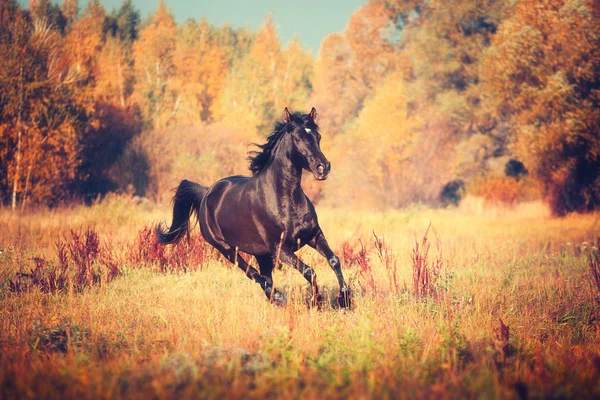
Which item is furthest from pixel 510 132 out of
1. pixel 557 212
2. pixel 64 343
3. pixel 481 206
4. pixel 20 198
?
pixel 64 343

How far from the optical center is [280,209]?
234 inches

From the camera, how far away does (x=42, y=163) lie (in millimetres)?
20656

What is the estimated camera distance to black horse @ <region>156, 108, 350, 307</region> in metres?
5.69

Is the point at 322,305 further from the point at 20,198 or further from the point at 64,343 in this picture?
the point at 20,198

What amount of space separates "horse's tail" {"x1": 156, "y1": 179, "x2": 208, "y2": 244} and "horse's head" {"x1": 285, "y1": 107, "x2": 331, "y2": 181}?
2.78 meters

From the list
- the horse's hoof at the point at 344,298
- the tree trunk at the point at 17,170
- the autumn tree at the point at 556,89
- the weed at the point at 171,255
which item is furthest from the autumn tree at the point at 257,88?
the horse's hoof at the point at 344,298

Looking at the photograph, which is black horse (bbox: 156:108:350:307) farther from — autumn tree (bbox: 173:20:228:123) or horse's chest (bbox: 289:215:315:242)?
autumn tree (bbox: 173:20:228:123)

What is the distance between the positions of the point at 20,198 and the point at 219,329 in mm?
18549

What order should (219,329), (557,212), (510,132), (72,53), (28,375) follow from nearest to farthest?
1. (28,375)
2. (219,329)
3. (557,212)
4. (72,53)
5. (510,132)

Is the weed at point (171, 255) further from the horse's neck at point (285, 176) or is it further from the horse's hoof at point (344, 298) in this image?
the horse's hoof at point (344, 298)

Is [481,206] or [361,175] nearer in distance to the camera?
[481,206]

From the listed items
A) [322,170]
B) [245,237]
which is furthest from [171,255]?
[322,170]

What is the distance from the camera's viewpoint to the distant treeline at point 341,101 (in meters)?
19.2

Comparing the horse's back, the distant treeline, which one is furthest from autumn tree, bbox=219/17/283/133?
the horse's back
